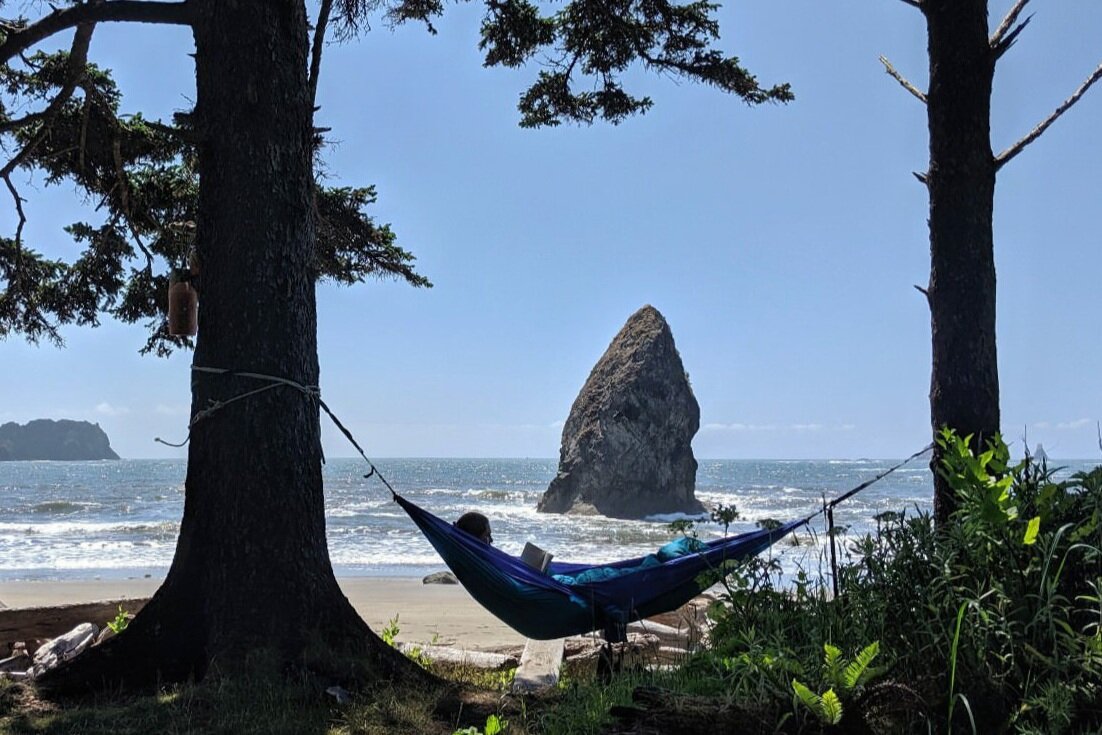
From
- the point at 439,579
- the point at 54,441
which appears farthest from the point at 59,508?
the point at 54,441

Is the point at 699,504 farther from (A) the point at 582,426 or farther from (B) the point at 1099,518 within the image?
(B) the point at 1099,518

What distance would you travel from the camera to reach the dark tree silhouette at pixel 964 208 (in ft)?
11.0

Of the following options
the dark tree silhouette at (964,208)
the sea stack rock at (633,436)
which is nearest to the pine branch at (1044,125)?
the dark tree silhouette at (964,208)

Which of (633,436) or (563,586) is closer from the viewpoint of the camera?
(563,586)

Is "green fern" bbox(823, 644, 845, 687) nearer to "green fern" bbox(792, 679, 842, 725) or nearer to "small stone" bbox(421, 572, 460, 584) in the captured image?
"green fern" bbox(792, 679, 842, 725)

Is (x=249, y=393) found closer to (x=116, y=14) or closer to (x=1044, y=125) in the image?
(x=116, y=14)

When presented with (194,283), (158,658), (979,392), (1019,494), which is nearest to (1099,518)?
(1019,494)

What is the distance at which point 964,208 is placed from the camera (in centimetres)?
341

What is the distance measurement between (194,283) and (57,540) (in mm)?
14065

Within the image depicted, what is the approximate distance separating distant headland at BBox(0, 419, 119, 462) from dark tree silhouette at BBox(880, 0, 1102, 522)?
109288 millimetres

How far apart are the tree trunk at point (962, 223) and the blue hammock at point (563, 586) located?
0.79 m

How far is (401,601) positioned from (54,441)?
4153 inches

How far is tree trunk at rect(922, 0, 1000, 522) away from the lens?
3.37 metres

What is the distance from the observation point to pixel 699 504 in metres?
29.2
